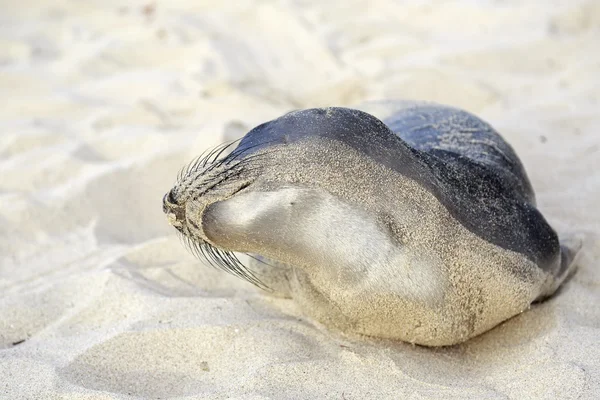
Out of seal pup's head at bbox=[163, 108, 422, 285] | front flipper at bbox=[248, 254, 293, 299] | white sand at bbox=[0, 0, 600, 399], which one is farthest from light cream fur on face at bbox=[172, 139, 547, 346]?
front flipper at bbox=[248, 254, 293, 299]

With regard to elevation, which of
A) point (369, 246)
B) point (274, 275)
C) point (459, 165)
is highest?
point (459, 165)

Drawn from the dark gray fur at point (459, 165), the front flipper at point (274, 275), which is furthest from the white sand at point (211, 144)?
the dark gray fur at point (459, 165)

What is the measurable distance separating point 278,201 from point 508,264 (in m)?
0.84

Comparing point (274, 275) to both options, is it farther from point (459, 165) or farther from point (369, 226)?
point (459, 165)

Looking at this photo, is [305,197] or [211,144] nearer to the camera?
[305,197]

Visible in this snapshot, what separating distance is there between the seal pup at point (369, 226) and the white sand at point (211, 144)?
17 centimetres

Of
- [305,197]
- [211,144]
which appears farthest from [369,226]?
[211,144]

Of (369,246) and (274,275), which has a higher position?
(369,246)

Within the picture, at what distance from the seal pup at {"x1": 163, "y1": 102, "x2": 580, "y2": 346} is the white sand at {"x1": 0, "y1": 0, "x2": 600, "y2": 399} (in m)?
0.17

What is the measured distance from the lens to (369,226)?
237 cm

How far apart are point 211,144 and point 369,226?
6.74ft

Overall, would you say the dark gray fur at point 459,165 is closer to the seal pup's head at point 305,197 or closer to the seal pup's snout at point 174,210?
the seal pup's head at point 305,197

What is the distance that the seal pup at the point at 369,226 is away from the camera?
91.3 inches

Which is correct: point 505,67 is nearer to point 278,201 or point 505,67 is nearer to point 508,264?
point 508,264
